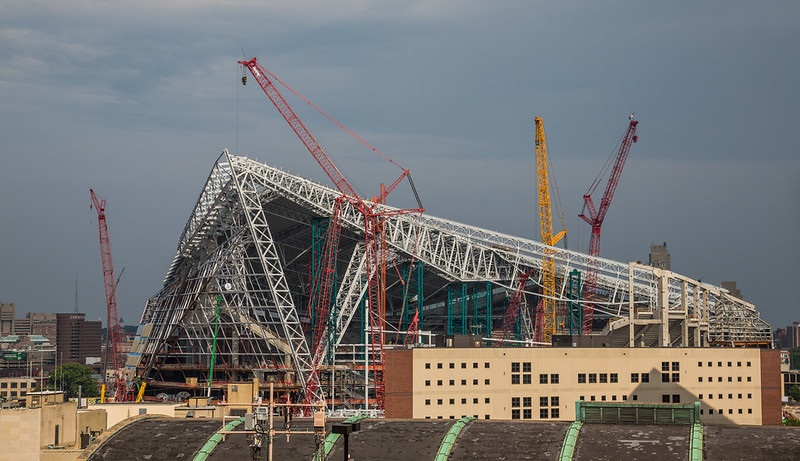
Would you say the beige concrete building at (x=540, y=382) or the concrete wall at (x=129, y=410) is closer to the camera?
the concrete wall at (x=129, y=410)

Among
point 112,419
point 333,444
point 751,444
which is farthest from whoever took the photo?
point 112,419

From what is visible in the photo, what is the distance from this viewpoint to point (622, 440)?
7081 centimetres

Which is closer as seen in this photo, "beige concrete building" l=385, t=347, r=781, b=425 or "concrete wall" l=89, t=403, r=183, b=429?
"concrete wall" l=89, t=403, r=183, b=429

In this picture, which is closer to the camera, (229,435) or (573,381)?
(229,435)

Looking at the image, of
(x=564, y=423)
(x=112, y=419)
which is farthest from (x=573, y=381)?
(x=564, y=423)

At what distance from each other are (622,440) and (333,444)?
1694cm

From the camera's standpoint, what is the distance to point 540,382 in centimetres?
13925

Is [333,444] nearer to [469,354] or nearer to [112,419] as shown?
[112,419]

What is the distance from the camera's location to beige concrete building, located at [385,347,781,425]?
5428 inches

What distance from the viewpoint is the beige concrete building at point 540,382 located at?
137875 mm

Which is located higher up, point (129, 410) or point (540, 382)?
point (540, 382)

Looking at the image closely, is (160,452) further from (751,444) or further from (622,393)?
(622,393)

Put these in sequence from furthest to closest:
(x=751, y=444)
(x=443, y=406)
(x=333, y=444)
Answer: (x=443, y=406)
(x=333, y=444)
(x=751, y=444)

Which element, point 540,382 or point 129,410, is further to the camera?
point 540,382
